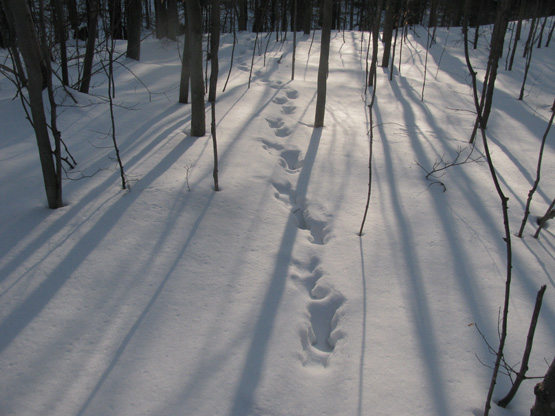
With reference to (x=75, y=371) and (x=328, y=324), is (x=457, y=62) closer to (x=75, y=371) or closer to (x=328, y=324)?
(x=328, y=324)

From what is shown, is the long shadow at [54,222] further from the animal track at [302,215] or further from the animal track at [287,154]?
the animal track at [302,215]

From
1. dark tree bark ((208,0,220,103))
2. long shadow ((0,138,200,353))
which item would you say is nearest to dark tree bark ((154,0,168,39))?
dark tree bark ((208,0,220,103))

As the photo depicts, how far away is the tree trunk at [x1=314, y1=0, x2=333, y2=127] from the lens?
536cm

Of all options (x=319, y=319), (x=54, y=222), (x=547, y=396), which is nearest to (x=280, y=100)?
(x=54, y=222)

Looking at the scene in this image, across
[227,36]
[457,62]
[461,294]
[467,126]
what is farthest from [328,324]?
[227,36]

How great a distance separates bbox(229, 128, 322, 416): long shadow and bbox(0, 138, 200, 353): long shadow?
146 cm

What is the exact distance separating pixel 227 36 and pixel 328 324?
15.5 m

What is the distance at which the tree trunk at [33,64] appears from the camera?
9.22ft

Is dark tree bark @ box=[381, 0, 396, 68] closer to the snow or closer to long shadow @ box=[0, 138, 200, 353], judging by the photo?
→ the snow

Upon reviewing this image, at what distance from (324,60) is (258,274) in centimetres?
398

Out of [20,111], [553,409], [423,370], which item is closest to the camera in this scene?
[553,409]

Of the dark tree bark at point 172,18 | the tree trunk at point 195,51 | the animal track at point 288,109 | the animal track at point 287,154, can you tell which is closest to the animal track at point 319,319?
the animal track at point 287,154

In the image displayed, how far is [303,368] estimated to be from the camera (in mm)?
2318

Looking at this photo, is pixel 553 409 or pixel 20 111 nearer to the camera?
pixel 553 409
